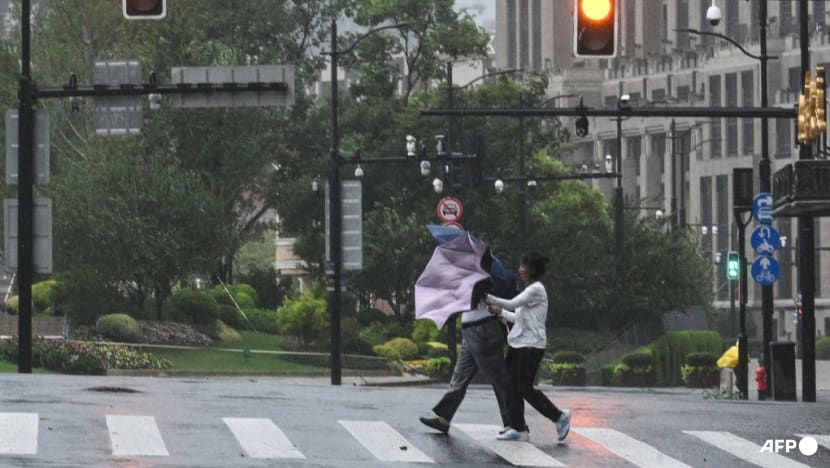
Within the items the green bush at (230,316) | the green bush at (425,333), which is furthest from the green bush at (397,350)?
the green bush at (230,316)

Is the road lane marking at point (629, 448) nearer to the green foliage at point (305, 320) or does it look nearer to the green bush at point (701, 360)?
the green bush at point (701, 360)

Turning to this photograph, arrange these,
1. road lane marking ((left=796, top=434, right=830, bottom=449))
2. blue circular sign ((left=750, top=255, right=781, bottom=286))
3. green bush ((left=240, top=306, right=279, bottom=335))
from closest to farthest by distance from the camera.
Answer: road lane marking ((left=796, top=434, right=830, bottom=449)) → blue circular sign ((left=750, top=255, right=781, bottom=286)) → green bush ((left=240, top=306, right=279, bottom=335))

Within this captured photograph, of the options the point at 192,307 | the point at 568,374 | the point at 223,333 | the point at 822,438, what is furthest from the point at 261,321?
the point at 822,438

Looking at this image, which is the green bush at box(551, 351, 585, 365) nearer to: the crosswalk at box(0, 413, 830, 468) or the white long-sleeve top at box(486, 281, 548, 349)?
the crosswalk at box(0, 413, 830, 468)

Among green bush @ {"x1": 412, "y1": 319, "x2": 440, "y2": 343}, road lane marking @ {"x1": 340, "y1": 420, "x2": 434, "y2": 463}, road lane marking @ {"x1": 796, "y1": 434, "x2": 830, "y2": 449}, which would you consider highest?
road lane marking @ {"x1": 340, "y1": 420, "x2": 434, "y2": 463}

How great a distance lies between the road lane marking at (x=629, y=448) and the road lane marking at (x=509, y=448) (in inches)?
28.3

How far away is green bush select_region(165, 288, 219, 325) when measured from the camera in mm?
77625

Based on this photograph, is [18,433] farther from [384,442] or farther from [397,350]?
→ [397,350]

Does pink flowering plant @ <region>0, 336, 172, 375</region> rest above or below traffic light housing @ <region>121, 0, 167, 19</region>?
below

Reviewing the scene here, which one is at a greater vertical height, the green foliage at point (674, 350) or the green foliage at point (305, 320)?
the green foliage at point (305, 320)

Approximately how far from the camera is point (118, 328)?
237ft

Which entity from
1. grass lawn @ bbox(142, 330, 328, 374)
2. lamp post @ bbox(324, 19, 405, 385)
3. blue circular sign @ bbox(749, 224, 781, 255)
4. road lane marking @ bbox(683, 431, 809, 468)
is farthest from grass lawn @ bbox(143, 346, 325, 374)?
road lane marking @ bbox(683, 431, 809, 468)

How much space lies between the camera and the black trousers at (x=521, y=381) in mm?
20719

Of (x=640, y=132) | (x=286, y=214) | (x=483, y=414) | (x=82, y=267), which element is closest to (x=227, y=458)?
(x=483, y=414)
